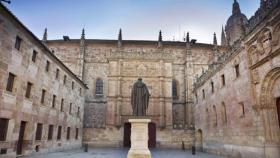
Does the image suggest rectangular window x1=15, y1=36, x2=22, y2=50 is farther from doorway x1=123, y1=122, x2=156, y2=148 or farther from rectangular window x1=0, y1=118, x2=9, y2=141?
doorway x1=123, y1=122, x2=156, y2=148

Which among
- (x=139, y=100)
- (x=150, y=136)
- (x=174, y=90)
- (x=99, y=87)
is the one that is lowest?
(x=150, y=136)

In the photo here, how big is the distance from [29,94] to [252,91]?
1501 centimetres

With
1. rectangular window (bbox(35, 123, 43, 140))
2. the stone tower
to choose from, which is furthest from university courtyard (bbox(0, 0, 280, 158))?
the stone tower

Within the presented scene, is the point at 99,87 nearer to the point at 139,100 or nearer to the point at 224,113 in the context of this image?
the point at 224,113

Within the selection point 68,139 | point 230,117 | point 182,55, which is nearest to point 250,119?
point 230,117

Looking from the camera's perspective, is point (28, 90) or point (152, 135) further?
point (152, 135)

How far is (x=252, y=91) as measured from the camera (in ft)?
44.4

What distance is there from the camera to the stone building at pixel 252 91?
11836mm

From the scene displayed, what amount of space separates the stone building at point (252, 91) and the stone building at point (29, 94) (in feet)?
46.6

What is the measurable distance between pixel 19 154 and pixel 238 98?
15.4 meters

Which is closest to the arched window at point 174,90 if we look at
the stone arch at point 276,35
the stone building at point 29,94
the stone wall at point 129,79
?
the stone wall at point 129,79

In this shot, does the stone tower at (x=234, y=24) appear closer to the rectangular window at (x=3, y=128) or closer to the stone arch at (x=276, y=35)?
the stone arch at (x=276, y=35)

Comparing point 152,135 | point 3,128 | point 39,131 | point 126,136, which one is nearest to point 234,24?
point 152,135

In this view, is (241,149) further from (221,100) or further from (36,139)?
(36,139)
